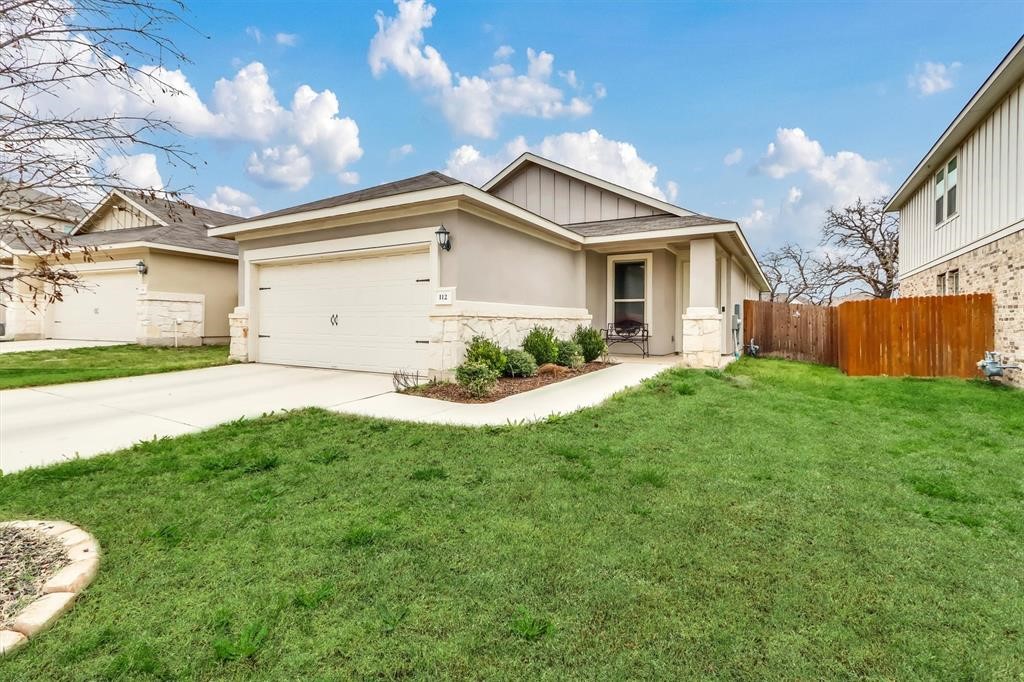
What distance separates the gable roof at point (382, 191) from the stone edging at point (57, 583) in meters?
6.14

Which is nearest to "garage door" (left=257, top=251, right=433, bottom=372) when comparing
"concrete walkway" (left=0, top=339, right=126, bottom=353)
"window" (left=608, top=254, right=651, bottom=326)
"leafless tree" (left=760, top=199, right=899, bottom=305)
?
"window" (left=608, top=254, right=651, bottom=326)

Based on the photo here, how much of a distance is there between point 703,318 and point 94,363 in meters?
12.7

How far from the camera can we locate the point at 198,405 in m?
6.09

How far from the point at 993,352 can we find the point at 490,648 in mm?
11149

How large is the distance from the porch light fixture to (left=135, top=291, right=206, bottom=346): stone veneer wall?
10.6 meters

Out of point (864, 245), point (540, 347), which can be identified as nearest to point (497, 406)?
point (540, 347)

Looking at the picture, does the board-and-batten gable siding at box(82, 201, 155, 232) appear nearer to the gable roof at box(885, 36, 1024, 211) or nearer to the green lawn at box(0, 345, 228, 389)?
the green lawn at box(0, 345, 228, 389)

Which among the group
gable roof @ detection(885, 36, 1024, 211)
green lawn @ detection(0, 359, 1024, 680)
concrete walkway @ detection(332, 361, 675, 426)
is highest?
gable roof @ detection(885, 36, 1024, 211)

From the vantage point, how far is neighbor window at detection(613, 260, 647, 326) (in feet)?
38.3

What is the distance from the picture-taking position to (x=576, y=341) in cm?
1016

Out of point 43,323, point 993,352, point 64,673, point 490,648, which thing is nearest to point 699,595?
point 490,648

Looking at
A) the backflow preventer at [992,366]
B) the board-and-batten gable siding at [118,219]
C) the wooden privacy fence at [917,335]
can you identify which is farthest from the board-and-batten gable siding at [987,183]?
the board-and-batten gable siding at [118,219]

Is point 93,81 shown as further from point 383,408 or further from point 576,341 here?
point 576,341

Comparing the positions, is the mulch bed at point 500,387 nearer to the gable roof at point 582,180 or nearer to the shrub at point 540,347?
the shrub at point 540,347
